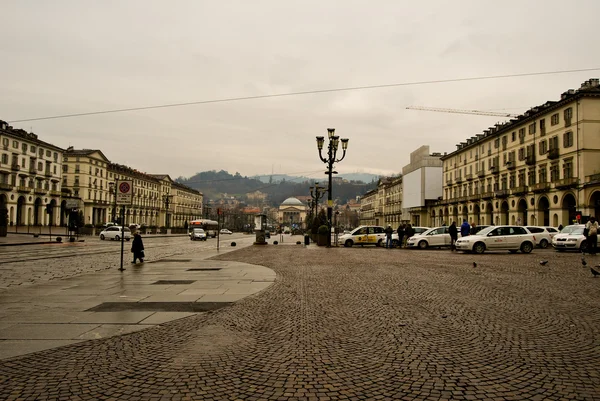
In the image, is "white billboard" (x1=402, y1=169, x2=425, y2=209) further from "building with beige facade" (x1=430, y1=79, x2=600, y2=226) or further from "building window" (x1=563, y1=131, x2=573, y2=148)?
"building window" (x1=563, y1=131, x2=573, y2=148)

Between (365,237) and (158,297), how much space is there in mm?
27743

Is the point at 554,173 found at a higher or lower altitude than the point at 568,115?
lower

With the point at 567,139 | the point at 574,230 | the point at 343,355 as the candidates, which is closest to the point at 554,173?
the point at 567,139

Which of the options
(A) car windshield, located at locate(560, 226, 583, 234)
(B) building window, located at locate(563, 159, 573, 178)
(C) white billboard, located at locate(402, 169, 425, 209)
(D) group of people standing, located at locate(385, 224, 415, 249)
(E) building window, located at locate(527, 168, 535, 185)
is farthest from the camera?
(C) white billboard, located at locate(402, 169, 425, 209)

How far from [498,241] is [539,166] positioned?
131 feet

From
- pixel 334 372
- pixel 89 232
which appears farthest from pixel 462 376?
pixel 89 232

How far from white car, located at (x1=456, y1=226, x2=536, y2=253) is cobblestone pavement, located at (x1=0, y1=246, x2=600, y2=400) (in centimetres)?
1657

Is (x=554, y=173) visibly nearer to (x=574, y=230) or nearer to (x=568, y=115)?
(x=568, y=115)

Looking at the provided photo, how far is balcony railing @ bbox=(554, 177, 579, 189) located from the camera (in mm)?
50250

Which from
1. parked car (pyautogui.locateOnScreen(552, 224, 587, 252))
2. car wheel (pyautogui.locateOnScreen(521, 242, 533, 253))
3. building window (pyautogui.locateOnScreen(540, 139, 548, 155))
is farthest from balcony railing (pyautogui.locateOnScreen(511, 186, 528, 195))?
car wheel (pyautogui.locateOnScreen(521, 242, 533, 253))

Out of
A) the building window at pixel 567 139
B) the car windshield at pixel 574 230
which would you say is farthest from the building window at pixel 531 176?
the car windshield at pixel 574 230

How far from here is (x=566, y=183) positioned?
52062 mm

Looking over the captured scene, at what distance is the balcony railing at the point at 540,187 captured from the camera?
5591 cm

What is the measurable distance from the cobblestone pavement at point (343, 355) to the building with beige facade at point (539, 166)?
48214 millimetres
